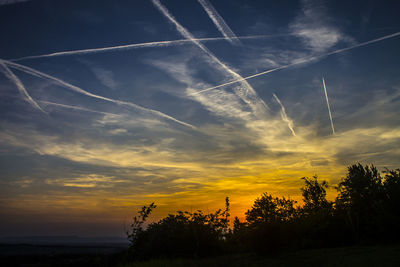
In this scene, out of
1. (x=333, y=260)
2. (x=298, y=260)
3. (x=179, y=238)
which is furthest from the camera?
(x=179, y=238)

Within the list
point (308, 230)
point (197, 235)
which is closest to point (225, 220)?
point (197, 235)

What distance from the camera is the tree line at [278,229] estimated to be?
72.8 ft

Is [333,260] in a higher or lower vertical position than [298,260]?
higher

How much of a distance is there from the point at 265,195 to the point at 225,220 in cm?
617

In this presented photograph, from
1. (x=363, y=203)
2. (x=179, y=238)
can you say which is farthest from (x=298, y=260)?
(x=363, y=203)

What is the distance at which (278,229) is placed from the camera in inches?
838

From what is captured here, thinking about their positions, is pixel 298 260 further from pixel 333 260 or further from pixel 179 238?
pixel 179 238

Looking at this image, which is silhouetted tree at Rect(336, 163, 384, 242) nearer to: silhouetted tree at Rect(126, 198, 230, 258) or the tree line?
the tree line

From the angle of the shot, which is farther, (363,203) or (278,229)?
(363,203)

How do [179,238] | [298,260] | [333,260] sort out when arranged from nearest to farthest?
[333,260] < [298,260] < [179,238]

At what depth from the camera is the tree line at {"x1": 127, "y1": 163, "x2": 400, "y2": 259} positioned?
22.2m

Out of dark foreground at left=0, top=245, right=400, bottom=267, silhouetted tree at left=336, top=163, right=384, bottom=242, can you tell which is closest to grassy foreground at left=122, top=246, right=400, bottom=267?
dark foreground at left=0, top=245, right=400, bottom=267

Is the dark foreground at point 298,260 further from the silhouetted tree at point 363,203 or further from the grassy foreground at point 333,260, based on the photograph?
→ the silhouetted tree at point 363,203

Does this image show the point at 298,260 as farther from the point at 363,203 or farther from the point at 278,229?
the point at 363,203
